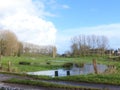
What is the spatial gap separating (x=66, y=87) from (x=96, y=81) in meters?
3.68

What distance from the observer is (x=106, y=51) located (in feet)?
470

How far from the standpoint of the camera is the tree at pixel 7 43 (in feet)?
392

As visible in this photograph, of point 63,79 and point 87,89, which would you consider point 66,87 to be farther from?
point 63,79

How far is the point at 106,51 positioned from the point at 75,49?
16.0 meters

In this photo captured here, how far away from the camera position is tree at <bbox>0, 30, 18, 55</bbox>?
4707 inches

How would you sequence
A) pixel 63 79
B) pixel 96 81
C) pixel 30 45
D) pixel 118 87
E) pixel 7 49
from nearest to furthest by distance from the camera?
pixel 118 87 < pixel 96 81 < pixel 63 79 < pixel 7 49 < pixel 30 45

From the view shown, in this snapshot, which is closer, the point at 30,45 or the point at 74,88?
the point at 74,88

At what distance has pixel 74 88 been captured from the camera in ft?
66.7

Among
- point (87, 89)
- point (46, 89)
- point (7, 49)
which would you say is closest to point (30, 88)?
point (46, 89)

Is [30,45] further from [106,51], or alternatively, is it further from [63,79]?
[63,79]

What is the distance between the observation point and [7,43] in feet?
393

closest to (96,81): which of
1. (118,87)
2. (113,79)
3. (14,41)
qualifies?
(113,79)

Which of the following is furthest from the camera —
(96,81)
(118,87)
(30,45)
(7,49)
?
(30,45)

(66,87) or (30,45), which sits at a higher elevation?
(30,45)
